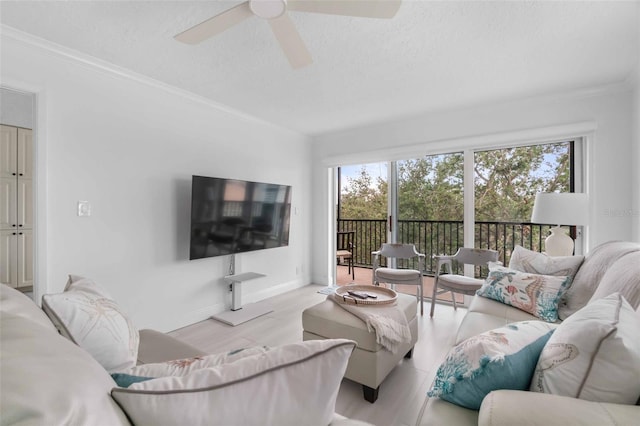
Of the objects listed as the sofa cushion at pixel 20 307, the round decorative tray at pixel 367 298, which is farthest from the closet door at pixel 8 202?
the round decorative tray at pixel 367 298

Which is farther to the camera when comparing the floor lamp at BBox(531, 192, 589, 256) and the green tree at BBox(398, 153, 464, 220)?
the green tree at BBox(398, 153, 464, 220)

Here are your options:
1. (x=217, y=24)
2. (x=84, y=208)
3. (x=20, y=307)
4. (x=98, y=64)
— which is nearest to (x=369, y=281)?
(x=84, y=208)

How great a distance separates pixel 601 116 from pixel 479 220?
4.84 ft

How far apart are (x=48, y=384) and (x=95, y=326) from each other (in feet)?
2.41

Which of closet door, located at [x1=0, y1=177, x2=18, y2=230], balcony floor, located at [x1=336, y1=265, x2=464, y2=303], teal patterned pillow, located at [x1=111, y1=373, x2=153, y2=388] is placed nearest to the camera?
teal patterned pillow, located at [x1=111, y1=373, x2=153, y2=388]

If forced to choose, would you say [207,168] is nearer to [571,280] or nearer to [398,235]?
[398,235]

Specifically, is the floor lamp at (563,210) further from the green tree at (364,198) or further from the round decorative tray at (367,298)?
the green tree at (364,198)

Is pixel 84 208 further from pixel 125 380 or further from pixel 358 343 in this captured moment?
pixel 358 343

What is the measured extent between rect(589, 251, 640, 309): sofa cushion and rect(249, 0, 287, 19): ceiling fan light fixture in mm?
2161

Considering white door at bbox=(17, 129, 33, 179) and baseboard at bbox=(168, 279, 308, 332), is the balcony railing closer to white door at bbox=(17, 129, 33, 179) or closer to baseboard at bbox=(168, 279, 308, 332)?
baseboard at bbox=(168, 279, 308, 332)

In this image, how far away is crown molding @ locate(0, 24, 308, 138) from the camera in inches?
78.0

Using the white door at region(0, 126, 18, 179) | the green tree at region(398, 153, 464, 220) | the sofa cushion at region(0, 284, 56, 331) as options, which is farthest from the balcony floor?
the white door at region(0, 126, 18, 179)

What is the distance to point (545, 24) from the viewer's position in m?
1.88

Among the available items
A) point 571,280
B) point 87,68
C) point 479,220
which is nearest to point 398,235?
point 479,220
